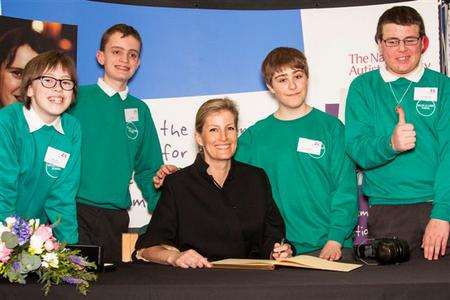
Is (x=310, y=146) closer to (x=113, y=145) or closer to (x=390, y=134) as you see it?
(x=390, y=134)

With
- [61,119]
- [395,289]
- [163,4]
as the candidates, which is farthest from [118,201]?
[395,289]

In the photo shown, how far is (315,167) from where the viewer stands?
3.47 meters

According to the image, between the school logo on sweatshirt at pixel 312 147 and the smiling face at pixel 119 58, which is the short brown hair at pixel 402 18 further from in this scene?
the smiling face at pixel 119 58

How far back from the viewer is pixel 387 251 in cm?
243

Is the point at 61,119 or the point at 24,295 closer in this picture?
the point at 24,295

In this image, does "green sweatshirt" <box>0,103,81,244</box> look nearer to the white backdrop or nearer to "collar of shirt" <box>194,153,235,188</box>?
"collar of shirt" <box>194,153,235,188</box>

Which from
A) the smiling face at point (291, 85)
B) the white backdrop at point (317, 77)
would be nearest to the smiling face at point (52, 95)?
the smiling face at point (291, 85)

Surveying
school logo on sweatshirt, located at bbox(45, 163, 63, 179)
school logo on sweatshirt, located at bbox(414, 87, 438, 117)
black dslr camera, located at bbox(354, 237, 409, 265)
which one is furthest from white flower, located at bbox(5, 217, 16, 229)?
school logo on sweatshirt, located at bbox(414, 87, 438, 117)

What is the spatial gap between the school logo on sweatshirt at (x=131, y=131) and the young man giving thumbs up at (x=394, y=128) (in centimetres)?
143

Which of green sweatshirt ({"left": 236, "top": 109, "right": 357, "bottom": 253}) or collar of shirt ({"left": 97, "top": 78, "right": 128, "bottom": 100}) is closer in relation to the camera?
green sweatshirt ({"left": 236, "top": 109, "right": 357, "bottom": 253})

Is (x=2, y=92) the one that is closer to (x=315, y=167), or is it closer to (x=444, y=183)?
(x=315, y=167)

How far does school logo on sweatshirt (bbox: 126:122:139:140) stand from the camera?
4.11 m

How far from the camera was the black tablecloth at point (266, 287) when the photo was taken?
1.90 meters

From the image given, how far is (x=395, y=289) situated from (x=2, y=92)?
303cm
